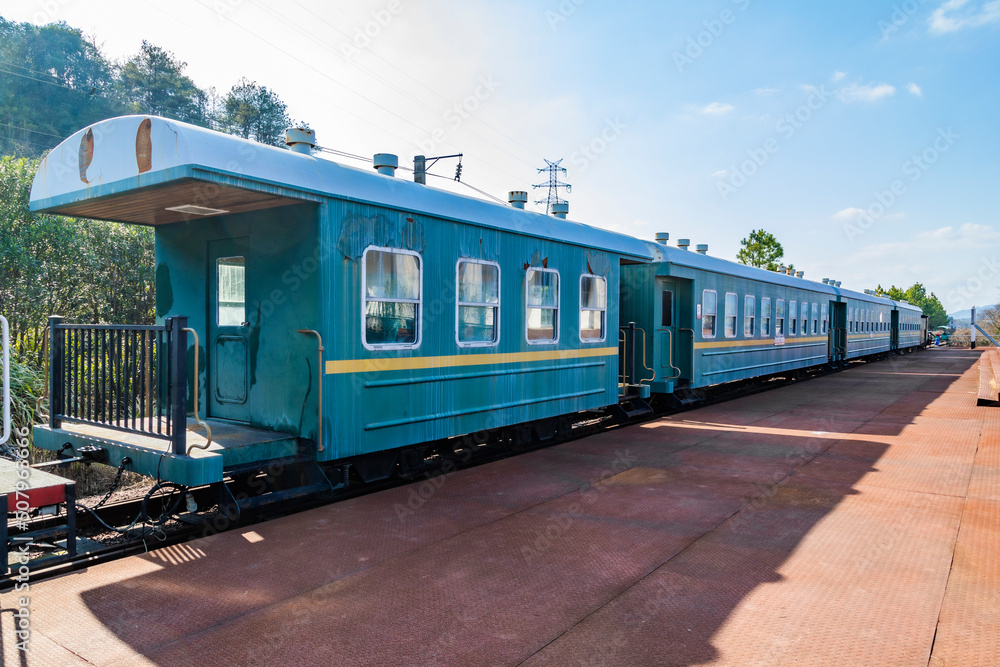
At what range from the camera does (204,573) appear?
14.1ft

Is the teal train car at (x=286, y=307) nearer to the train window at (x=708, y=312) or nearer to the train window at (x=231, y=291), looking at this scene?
the train window at (x=231, y=291)

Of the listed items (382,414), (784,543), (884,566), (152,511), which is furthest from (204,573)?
(884,566)

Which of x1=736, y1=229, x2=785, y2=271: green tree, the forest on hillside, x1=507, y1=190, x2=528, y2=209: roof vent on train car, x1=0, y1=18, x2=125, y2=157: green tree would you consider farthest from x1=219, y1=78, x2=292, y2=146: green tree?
x1=507, y1=190, x2=528, y2=209: roof vent on train car

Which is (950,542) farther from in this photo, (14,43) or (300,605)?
(14,43)

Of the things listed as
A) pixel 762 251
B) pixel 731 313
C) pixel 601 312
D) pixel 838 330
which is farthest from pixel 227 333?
pixel 762 251

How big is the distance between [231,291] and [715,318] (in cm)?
1067

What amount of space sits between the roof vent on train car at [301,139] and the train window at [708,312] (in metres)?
9.60

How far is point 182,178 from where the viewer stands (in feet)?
14.9

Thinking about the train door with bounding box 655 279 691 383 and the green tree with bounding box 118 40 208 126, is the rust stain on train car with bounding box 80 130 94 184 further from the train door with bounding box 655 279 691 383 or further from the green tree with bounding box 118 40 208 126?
the green tree with bounding box 118 40 208 126

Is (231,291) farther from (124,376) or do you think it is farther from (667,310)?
(667,310)

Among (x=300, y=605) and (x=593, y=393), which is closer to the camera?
(x=300, y=605)

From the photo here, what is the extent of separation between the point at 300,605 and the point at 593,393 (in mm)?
6496

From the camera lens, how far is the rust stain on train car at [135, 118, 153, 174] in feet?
15.5

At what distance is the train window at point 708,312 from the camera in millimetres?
13488
